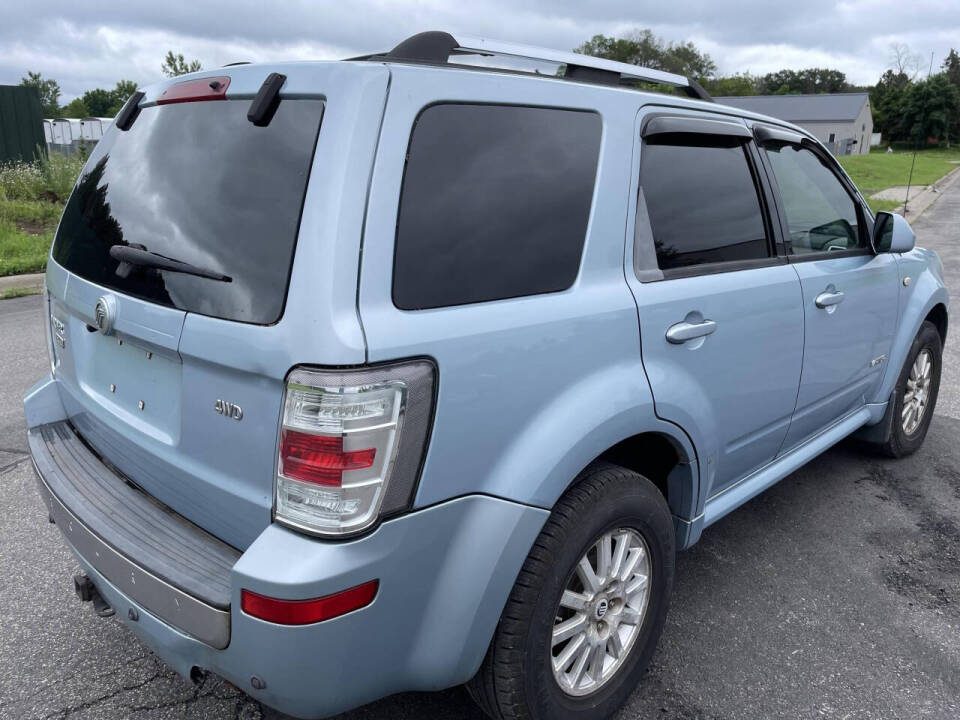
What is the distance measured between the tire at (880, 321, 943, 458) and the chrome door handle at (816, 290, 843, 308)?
1138mm

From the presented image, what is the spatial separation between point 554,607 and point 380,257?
1.03 metres

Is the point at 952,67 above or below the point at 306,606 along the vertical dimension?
above

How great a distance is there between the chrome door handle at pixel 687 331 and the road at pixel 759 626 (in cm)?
115

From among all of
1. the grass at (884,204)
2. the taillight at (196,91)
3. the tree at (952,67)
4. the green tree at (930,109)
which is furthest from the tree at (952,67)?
the taillight at (196,91)

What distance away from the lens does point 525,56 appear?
221cm

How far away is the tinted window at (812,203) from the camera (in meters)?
3.16

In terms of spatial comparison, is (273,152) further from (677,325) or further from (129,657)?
(129,657)

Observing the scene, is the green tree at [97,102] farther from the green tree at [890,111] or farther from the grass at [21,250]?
the green tree at [890,111]

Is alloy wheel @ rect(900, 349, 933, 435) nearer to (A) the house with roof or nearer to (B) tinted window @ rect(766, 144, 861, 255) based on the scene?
(B) tinted window @ rect(766, 144, 861, 255)

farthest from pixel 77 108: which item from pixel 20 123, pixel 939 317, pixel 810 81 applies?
pixel 810 81

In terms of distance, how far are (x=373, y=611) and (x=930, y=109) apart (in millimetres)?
109187

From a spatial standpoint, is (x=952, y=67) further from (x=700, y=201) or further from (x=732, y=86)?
(x=700, y=201)

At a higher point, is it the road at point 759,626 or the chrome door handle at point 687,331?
the chrome door handle at point 687,331

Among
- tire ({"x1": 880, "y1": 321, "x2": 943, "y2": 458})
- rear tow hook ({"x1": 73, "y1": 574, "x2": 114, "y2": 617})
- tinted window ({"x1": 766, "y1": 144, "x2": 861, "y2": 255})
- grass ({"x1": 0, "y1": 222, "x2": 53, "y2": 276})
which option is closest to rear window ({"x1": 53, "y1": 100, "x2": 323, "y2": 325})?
rear tow hook ({"x1": 73, "y1": 574, "x2": 114, "y2": 617})
